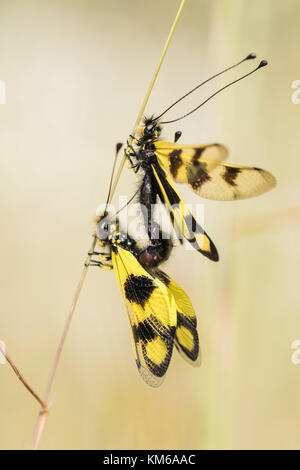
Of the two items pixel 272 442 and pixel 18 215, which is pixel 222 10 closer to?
pixel 18 215

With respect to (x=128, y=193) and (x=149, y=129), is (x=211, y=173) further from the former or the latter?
(x=128, y=193)

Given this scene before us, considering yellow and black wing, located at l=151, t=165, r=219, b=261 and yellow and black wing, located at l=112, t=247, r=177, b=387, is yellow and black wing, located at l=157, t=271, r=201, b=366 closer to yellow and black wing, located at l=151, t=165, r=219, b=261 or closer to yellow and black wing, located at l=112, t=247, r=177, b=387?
yellow and black wing, located at l=112, t=247, r=177, b=387

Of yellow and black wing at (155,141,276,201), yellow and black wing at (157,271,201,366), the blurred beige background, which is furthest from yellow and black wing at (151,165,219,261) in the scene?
the blurred beige background

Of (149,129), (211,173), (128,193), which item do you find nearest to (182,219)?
(211,173)

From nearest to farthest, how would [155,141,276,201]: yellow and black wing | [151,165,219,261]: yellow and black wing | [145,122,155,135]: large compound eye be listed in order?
[155,141,276,201]: yellow and black wing < [151,165,219,261]: yellow and black wing < [145,122,155,135]: large compound eye

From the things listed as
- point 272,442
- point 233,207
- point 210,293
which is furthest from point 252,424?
point 233,207

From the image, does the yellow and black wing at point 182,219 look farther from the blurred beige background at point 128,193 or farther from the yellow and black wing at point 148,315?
the blurred beige background at point 128,193

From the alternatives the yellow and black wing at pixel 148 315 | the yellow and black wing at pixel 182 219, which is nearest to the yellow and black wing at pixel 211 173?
the yellow and black wing at pixel 182 219
